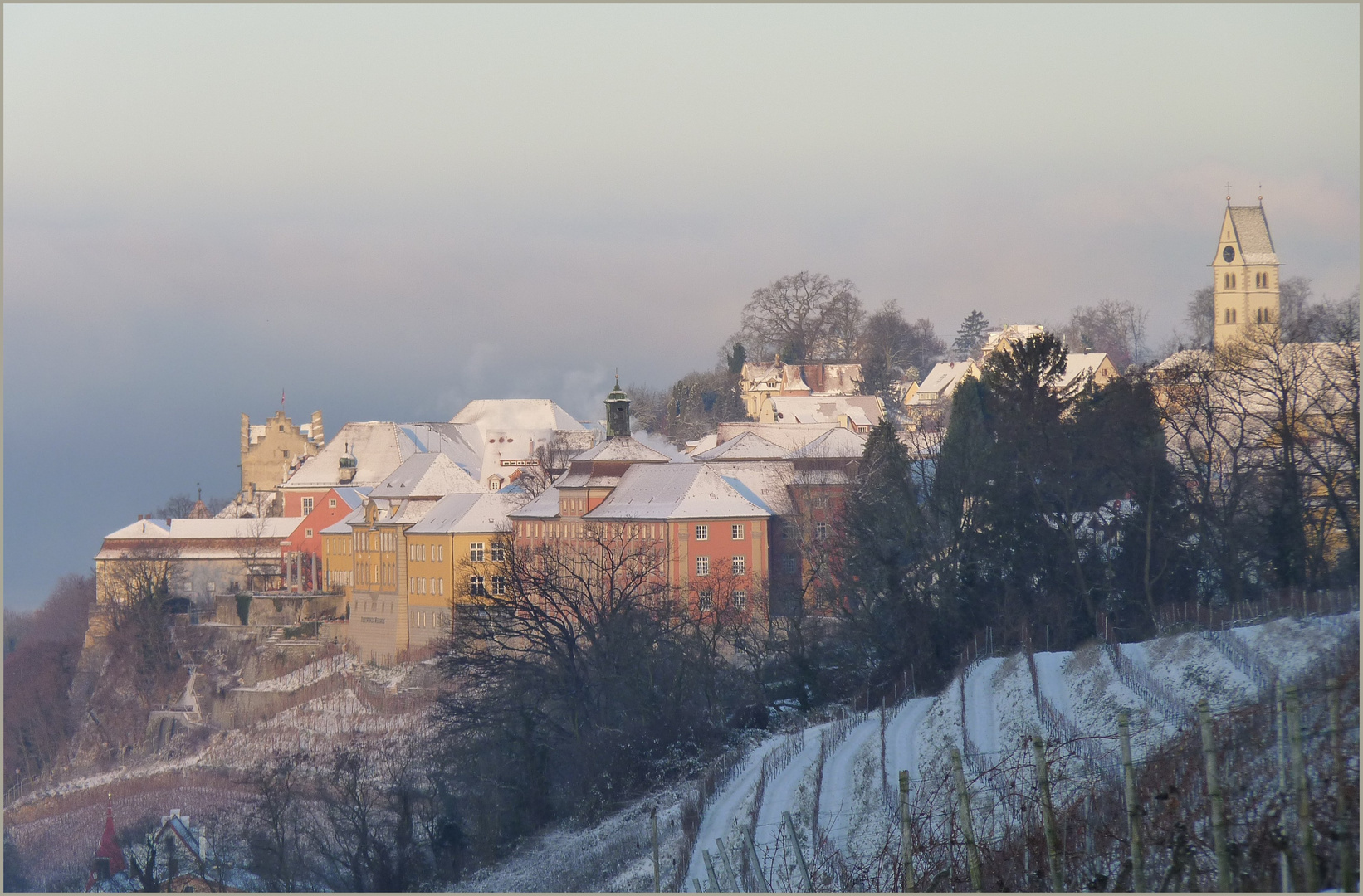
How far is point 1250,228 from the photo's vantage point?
95.4 meters

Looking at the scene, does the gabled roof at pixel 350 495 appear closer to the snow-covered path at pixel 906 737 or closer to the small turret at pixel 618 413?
the small turret at pixel 618 413

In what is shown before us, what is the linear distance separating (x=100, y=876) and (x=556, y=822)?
613 inches

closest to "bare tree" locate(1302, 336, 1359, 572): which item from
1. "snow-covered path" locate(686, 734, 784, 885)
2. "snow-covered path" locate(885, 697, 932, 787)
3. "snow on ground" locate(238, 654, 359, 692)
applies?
"snow-covered path" locate(885, 697, 932, 787)

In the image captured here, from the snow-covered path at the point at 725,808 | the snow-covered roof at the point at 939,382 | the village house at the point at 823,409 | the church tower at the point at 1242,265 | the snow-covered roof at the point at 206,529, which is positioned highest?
the church tower at the point at 1242,265

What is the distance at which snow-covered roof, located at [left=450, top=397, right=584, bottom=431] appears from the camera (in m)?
102

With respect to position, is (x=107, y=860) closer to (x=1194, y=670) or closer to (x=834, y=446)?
(x=1194, y=670)

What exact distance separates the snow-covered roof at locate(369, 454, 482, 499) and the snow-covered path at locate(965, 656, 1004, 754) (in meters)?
49.7

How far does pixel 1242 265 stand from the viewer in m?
93.8

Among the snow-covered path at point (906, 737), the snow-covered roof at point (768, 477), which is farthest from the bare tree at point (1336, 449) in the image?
the snow-covered roof at point (768, 477)

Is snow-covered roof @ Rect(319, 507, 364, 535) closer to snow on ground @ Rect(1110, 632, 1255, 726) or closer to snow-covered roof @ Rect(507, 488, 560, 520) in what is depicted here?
snow-covered roof @ Rect(507, 488, 560, 520)

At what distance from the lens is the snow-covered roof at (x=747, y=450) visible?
6894 cm

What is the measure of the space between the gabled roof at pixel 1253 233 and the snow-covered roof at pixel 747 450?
3853 centimetres

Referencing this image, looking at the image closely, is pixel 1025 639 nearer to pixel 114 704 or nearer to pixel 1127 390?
pixel 1127 390

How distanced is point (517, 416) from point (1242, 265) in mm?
45623
